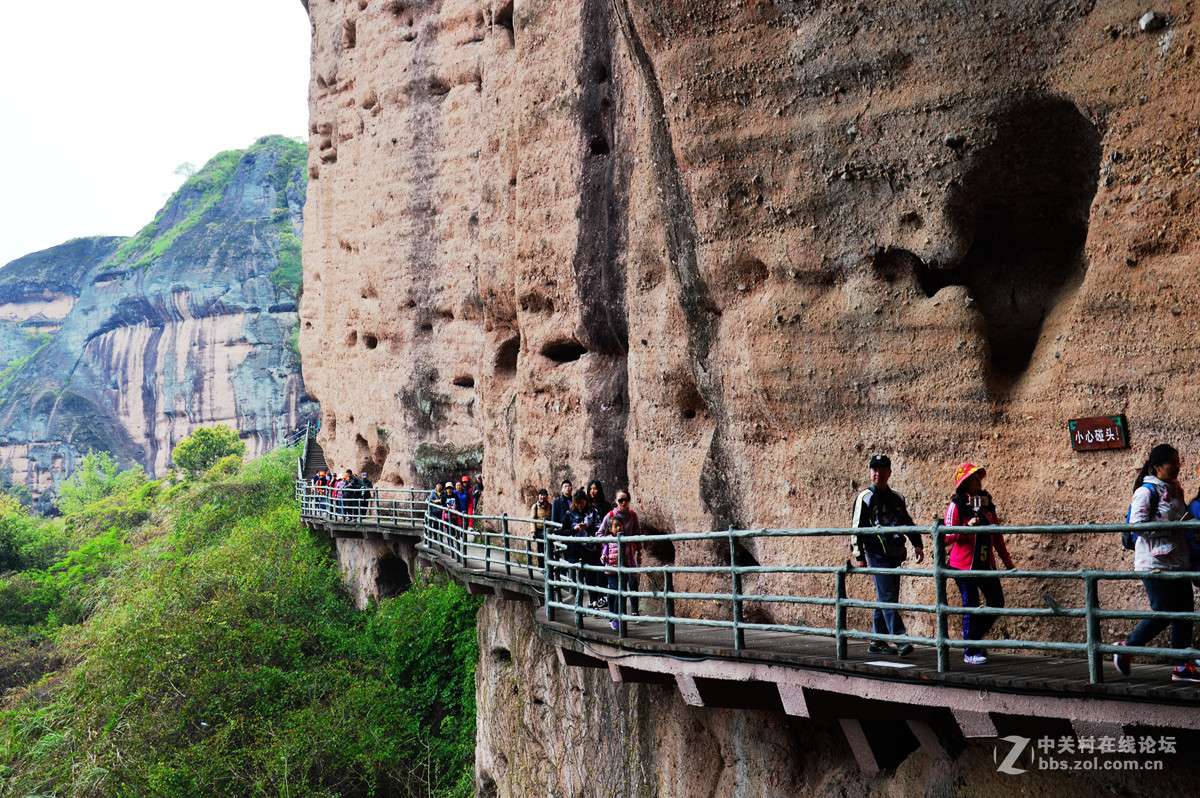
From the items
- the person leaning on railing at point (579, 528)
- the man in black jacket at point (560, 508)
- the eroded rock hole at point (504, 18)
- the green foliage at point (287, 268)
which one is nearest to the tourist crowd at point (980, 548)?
the person leaning on railing at point (579, 528)

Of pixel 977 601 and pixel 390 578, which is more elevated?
pixel 977 601

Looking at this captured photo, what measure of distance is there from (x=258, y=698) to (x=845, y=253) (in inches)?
621

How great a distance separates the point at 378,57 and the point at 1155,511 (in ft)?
80.4

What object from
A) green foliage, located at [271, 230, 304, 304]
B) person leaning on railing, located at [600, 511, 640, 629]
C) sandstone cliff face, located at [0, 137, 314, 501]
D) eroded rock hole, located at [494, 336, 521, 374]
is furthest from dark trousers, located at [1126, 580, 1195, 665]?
green foliage, located at [271, 230, 304, 304]

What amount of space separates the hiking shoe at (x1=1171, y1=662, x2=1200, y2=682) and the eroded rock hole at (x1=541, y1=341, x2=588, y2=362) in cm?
1074

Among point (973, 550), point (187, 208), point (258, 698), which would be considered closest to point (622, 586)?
point (973, 550)

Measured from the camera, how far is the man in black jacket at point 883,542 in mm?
6270

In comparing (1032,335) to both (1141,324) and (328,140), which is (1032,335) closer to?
(1141,324)

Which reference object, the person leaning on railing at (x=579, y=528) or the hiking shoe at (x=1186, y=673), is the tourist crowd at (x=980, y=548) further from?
the person leaning on railing at (x=579, y=528)

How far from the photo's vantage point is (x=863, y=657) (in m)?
6.10

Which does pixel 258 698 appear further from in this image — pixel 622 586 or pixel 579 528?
pixel 622 586

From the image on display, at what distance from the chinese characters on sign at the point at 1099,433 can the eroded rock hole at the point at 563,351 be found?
8885mm

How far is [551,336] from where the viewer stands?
1493 cm

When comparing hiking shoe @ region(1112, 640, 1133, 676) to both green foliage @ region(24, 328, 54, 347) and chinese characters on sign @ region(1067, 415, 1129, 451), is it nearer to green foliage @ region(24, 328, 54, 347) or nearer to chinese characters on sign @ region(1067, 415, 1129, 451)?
chinese characters on sign @ region(1067, 415, 1129, 451)
